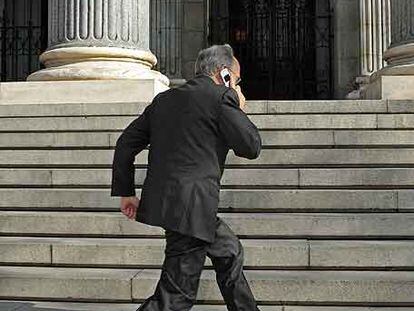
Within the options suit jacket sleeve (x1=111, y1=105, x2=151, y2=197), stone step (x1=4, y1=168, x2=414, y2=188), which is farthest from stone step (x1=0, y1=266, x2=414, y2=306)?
suit jacket sleeve (x1=111, y1=105, x2=151, y2=197)

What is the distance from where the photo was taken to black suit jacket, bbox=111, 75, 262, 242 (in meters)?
3.17

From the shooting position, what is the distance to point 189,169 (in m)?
3.19

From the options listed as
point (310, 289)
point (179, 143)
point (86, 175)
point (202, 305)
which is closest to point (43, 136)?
point (86, 175)

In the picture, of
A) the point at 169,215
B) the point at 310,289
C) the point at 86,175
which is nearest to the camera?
the point at 169,215

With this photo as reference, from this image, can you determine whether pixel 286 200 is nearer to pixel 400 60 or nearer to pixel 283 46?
pixel 400 60

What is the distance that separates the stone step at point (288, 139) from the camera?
6598 millimetres

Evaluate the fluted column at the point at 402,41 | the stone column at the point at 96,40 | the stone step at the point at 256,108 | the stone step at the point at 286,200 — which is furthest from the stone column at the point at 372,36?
the stone step at the point at 286,200

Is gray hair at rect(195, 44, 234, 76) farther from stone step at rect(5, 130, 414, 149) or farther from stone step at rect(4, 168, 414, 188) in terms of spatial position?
stone step at rect(5, 130, 414, 149)

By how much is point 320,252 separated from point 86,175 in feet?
8.04

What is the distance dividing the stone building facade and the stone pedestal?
1 centimetres

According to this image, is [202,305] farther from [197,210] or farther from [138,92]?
[138,92]

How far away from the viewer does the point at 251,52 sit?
15602 millimetres

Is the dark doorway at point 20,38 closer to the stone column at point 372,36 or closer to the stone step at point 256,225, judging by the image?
the stone column at point 372,36

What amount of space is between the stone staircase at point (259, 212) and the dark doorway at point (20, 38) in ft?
28.7
